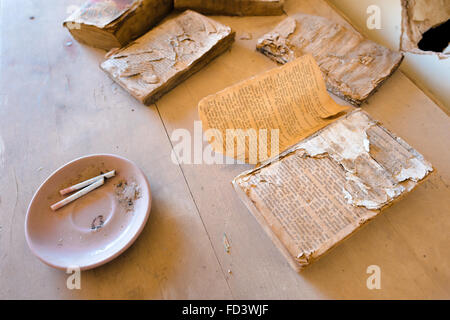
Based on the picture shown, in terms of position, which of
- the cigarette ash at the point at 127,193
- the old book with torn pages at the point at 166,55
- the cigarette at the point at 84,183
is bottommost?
the cigarette ash at the point at 127,193

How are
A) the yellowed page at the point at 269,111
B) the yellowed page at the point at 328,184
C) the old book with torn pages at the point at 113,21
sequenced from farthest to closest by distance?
the old book with torn pages at the point at 113,21
the yellowed page at the point at 269,111
the yellowed page at the point at 328,184

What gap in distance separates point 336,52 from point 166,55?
49 centimetres

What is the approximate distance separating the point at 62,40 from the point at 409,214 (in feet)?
3.66

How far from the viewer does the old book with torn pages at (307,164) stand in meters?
0.59

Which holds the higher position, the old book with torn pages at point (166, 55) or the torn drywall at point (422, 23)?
the torn drywall at point (422, 23)

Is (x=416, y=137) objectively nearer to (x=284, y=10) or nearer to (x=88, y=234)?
(x=284, y=10)

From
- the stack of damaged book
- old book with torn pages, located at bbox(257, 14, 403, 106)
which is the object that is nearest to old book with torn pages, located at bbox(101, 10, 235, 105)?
the stack of damaged book

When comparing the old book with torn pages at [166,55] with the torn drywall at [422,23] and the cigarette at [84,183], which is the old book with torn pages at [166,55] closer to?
the cigarette at [84,183]

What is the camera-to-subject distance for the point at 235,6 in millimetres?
981

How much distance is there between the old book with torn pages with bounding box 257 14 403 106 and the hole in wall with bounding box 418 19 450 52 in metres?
0.08

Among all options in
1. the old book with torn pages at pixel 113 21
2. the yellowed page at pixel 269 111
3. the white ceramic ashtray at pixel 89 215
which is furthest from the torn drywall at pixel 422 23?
the white ceramic ashtray at pixel 89 215

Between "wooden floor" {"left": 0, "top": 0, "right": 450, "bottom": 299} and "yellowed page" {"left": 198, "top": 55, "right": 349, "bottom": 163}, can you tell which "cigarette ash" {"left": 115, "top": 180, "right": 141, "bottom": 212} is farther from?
"yellowed page" {"left": 198, "top": 55, "right": 349, "bottom": 163}

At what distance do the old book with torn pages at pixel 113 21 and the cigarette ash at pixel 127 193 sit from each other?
0.48 metres

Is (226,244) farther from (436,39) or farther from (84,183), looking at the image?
(436,39)
